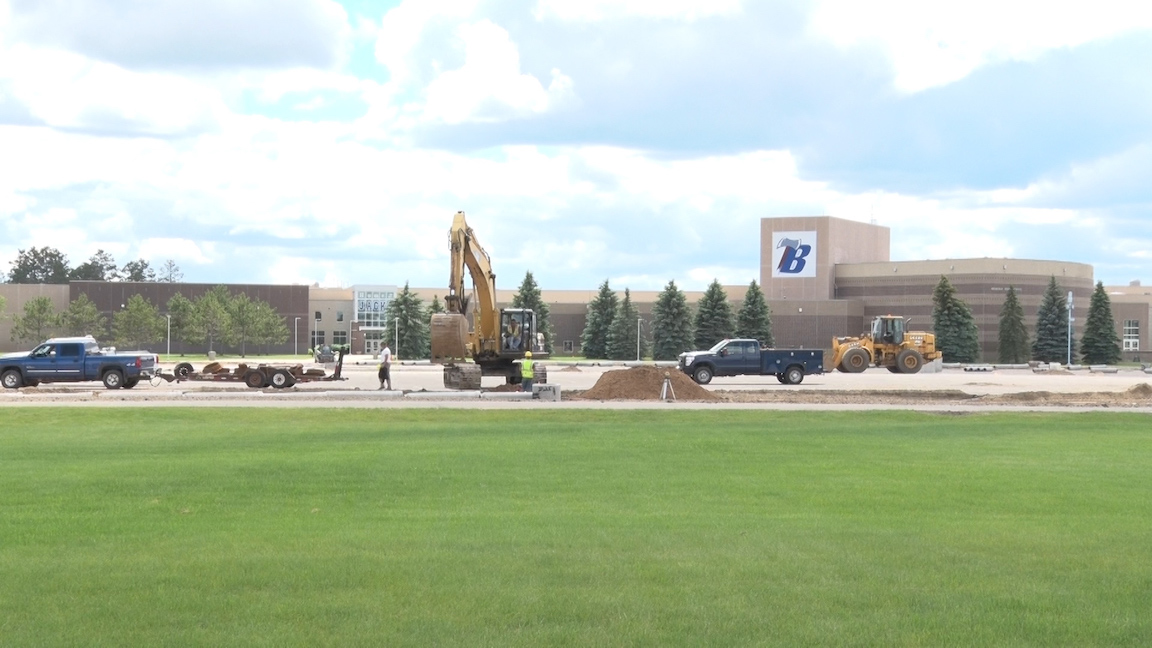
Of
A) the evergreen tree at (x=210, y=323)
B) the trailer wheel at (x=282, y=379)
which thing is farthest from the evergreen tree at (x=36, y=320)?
the trailer wheel at (x=282, y=379)

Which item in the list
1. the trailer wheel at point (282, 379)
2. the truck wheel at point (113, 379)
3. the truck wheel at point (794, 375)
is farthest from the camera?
the truck wheel at point (794, 375)

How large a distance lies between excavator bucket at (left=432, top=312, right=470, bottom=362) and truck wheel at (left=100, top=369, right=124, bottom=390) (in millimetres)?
12576

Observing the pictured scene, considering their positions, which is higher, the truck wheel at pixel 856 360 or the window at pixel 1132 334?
the window at pixel 1132 334

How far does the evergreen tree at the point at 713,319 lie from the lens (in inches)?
4631

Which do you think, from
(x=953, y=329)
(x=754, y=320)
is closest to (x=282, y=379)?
(x=754, y=320)

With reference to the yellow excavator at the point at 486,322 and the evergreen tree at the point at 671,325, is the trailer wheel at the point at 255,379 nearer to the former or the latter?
the yellow excavator at the point at 486,322

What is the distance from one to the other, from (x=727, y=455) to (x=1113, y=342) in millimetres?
108977

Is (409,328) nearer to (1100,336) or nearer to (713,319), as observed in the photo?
(713,319)

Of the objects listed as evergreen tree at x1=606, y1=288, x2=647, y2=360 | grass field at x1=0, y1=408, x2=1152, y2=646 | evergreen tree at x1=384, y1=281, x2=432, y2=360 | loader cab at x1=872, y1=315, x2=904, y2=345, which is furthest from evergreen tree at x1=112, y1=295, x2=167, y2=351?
grass field at x1=0, y1=408, x2=1152, y2=646

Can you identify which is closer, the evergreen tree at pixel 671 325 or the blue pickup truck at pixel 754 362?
the blue pickup truck at pixel 754 362

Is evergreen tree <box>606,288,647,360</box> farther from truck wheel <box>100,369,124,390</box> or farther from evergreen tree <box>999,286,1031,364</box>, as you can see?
truck wheel <box>100,369,124,390</box>

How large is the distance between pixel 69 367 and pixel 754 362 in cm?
2887

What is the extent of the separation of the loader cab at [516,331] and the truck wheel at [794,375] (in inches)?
556

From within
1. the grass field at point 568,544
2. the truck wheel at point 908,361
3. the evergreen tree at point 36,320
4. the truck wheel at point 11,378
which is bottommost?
the grass field at point 568,544
